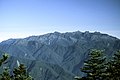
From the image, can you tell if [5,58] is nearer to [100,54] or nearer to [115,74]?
[100,54]

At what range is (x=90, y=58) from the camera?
2291 centimetres

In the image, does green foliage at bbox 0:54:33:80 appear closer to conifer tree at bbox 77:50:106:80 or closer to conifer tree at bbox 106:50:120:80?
conifer tree at bbox 77:50:106:80

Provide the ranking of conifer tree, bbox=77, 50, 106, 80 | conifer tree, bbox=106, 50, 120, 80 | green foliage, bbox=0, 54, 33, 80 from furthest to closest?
conifer tree, bbox=106, 50, 120, 80 → conifer tree, bbox=77, 50, 106, 80 → green foliage, bbox=0, 54, 33, 80

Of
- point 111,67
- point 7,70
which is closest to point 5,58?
point 7,70

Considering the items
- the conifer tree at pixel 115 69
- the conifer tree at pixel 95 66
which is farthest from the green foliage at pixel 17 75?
the conifer tree at pixel 115 69

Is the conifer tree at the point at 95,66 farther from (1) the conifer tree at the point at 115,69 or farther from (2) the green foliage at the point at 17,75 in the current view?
(2) the green foliage at the point at 17,75

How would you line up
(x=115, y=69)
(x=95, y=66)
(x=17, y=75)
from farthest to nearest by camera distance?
1. (x=115, y=69)
2. (x=95, y=66)
3. (x=17, y=75)

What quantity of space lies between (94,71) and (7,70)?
6.80m

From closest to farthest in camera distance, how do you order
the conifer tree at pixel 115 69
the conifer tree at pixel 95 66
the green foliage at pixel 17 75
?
the green foliage at pixel 17 75, the conifer tree at pixel 95 66, the conifer tree at pixel 115 69

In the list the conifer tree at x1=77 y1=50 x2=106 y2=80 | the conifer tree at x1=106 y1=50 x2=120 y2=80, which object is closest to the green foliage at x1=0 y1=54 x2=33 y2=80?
the conifer tree at x1=77 y1=50 x2=106 y2=80

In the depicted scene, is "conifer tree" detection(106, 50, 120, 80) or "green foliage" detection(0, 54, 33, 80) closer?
"green foliage" detection(0, 54, 33, 80)

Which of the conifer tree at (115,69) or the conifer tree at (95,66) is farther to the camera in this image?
the conifer tree at (115,69)

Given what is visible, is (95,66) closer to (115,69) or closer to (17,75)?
(115,69)

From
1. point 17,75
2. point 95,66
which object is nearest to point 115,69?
point 95,66
